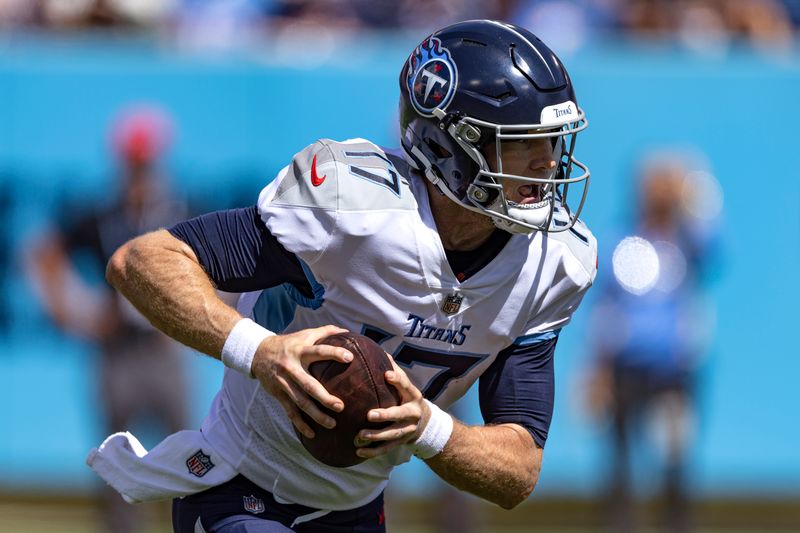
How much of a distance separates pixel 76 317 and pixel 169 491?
4.32 metres

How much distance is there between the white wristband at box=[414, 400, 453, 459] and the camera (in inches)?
133

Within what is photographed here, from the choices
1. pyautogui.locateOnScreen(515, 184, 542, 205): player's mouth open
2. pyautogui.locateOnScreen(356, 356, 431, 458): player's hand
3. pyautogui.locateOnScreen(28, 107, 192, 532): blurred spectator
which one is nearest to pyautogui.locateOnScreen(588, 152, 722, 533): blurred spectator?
pyautogui.locateOnScreen(28, 107, 192, 532): blurred spectator

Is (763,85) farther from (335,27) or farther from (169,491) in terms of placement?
(169,491)

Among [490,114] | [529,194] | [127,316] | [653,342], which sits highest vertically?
[490,114]

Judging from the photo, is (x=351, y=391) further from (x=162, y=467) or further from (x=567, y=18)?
(x=567, y=18)

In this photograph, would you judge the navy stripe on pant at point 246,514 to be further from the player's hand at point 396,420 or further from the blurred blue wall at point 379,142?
the blurred blue wall at point 379,142

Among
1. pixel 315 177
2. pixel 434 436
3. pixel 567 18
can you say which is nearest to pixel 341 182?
pixel 315 177

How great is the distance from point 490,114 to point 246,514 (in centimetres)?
123

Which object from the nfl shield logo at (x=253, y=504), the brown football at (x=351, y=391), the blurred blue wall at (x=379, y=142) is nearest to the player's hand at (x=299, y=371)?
the brown football at (x=351, y=391)

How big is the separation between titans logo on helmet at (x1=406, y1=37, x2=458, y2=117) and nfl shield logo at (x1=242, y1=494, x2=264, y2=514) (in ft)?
3.68

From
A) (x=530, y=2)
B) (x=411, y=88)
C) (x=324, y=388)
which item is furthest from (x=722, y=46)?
(x=324, y=388)

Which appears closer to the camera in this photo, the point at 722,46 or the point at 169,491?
the point at 169,491

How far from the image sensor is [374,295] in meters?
3.58

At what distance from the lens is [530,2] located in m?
9.16
